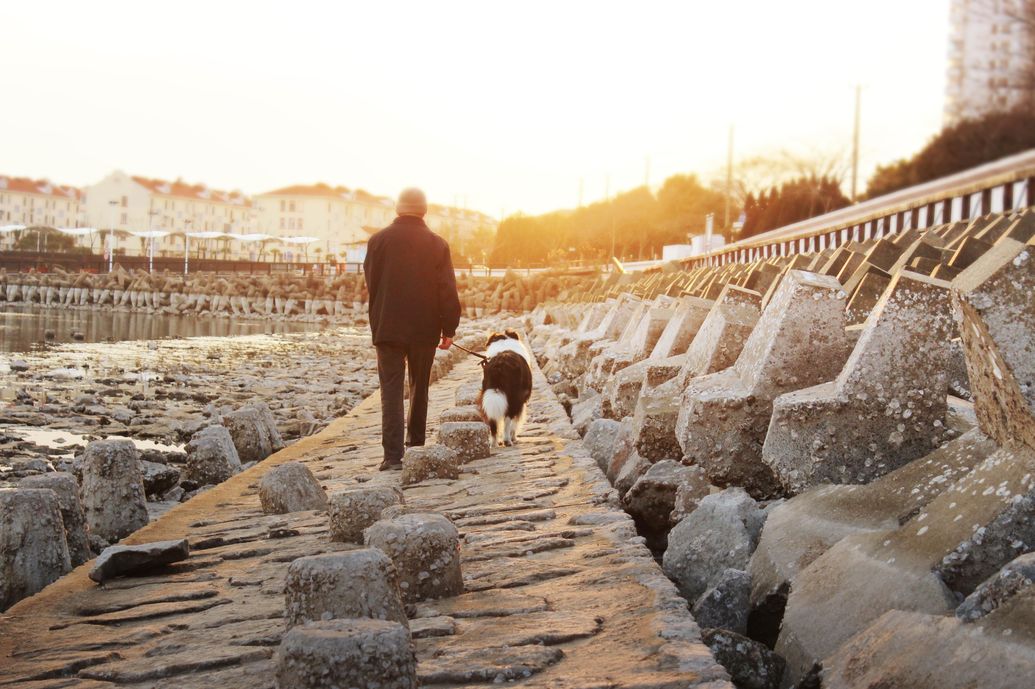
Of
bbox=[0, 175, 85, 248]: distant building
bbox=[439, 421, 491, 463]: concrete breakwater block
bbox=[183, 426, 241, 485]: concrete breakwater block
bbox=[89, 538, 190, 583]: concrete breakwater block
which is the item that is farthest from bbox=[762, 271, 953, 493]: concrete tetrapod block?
bbox=[0, 175, 85, 248]: distant building

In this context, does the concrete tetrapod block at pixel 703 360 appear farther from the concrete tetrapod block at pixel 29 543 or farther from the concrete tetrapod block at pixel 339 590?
the concrete tetrapod block at pixel 29 543

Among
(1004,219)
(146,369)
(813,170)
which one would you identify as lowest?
(146,369)

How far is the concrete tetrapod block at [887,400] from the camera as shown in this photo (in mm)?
4340

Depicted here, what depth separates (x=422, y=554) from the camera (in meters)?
4.04

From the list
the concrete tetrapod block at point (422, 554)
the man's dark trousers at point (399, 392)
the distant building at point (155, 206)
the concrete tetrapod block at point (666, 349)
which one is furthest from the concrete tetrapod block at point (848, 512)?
the distant building at point (155, 206)

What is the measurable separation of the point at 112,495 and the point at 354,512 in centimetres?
193

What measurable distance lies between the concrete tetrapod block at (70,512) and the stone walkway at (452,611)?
0.95ft

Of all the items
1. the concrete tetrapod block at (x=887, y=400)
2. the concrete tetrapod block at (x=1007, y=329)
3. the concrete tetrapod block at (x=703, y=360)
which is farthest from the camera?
the concrete tetrapod block at (x=703, y=360)

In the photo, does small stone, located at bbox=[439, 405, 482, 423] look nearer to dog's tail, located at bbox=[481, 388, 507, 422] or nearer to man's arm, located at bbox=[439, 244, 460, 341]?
dog's tail, located at bbox=[481, 388, 507, 422]

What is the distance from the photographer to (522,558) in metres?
4.75

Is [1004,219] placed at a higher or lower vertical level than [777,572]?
higher

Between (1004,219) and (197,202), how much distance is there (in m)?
143

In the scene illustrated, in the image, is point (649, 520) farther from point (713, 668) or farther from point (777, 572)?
point (713, 668)

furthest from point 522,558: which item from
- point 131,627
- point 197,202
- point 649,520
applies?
point 197,202
